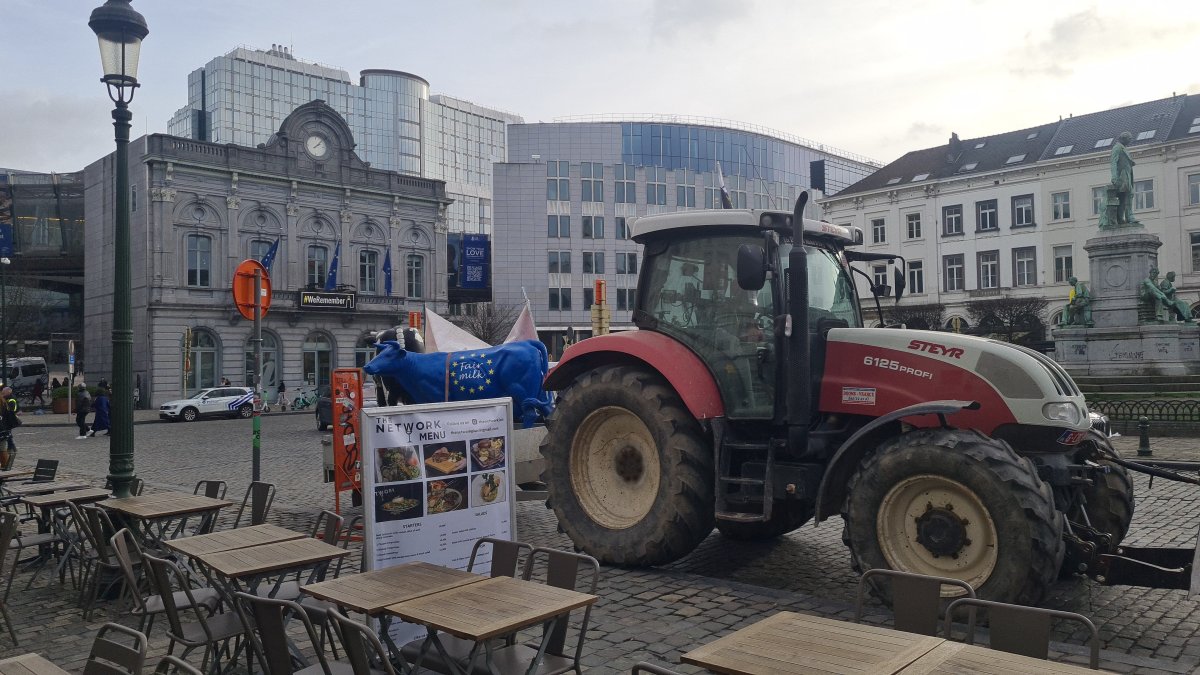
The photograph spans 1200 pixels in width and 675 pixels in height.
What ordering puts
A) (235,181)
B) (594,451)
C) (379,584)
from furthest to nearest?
(235,181) → (594,451) → (379,584)

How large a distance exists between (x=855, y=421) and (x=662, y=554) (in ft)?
6.13

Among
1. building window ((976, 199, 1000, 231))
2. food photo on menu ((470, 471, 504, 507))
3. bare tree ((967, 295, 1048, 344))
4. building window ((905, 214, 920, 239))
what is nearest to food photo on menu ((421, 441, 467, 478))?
food photo on menu ((470, 471, 504, 507))

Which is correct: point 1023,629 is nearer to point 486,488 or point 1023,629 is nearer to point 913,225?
point 486,488

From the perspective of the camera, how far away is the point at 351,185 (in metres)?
47.7

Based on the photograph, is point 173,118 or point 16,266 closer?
point 16,266

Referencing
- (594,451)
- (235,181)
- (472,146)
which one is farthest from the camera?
(472,146)

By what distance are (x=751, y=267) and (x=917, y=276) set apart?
55829 mm

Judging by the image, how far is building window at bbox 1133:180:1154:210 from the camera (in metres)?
48.6

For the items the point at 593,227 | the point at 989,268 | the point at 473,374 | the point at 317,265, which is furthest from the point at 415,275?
the point at 473,374

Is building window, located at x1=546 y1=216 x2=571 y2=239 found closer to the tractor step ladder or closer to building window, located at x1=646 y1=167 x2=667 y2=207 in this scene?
building window, located at x1=646 y1=167 x2=667 y2=207

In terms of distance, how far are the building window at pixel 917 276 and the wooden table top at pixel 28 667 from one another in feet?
194

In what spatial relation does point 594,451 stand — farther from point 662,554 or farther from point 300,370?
point 300,370

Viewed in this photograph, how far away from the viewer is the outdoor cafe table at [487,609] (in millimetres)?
3727

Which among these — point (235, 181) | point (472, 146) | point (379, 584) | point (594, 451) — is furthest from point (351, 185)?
point (472, 146)
